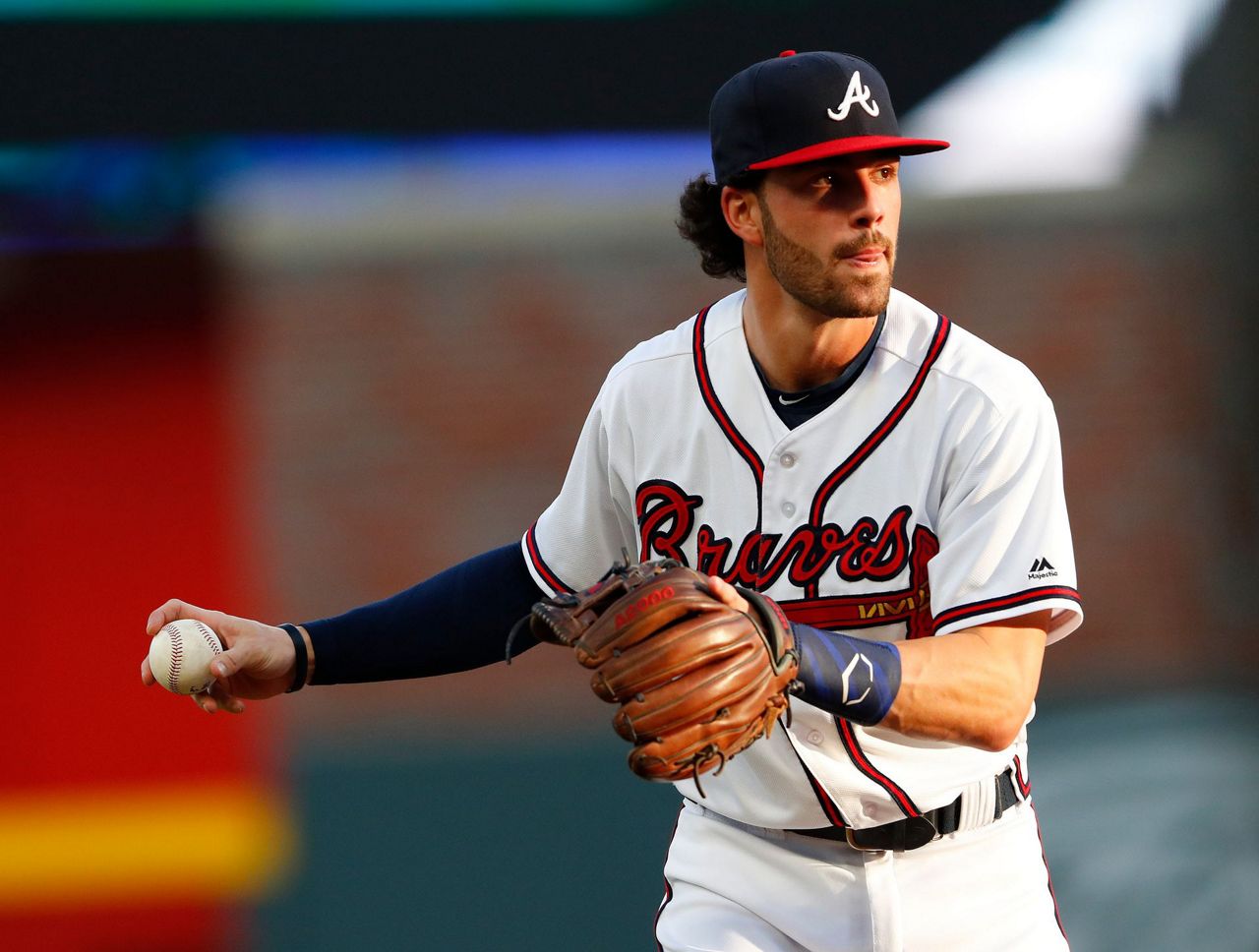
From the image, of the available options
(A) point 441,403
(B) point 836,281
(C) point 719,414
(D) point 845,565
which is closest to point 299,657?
(C) point 719,414

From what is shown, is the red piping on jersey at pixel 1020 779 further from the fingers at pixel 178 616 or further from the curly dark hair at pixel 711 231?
the fingers at pixel 178 616

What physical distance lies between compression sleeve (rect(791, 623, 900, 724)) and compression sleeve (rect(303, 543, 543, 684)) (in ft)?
2.56

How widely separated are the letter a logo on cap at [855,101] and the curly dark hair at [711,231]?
16.4 inches

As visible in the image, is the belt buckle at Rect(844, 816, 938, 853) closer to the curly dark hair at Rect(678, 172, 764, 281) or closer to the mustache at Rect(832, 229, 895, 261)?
the mustache at Rect(832, 229, 895, 261)

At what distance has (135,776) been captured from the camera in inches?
268

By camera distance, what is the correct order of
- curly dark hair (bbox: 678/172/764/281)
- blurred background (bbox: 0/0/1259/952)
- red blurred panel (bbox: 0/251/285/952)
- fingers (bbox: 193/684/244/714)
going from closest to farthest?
fingers (bbox: 193/684/244/714) → curly dark hair (bbox: 678/172/764/281) → blurred background (bbox: 0/0/1259/952) → red blurred panel (bbox: 0/251/285/952)

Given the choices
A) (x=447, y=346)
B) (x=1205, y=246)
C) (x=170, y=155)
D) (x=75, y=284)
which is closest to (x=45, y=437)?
(x=75, y=284)

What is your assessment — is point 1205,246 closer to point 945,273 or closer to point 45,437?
point 945,273

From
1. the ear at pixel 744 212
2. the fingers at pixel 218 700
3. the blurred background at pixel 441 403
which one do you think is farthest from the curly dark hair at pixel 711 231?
the blurred background at pixel 441 403

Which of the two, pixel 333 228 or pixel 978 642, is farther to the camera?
pixel 333 228

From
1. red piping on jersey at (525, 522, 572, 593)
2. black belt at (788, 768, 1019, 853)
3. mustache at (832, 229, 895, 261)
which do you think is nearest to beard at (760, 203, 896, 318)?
mustache at (832, 229, 895, 261)

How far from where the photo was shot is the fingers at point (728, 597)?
1.91 meters

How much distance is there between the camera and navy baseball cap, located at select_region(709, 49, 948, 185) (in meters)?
2.29

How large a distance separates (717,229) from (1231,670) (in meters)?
4.57
